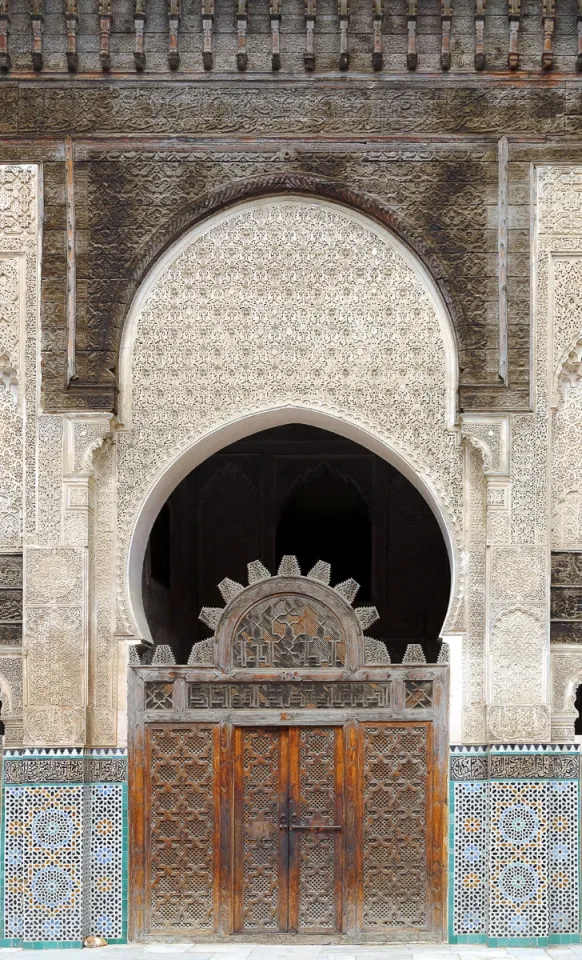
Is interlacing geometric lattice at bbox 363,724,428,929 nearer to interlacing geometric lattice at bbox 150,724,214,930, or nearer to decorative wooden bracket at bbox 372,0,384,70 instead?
interlacing geometric lattice at bbox 150,724,214,930

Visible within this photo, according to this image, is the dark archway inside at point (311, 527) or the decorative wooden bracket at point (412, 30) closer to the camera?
the decorative wooden bracket at point (412, 30)

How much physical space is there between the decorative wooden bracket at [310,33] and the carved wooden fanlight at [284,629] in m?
2.42

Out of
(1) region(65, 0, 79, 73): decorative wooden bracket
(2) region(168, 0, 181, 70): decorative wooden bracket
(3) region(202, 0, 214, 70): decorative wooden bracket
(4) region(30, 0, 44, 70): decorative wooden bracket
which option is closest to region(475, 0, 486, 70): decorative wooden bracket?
(3) region(202, 0, 214, 70): decorative wooden bracket

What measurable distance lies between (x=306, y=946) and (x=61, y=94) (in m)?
4.26

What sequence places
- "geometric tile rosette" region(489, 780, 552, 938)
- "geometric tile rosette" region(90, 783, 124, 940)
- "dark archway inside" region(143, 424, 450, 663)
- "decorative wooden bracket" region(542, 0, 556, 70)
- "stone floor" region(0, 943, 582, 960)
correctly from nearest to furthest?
"stone floor" region(0, 943, 582, 960)
"geometric tile rosette" region(489, 780, 552, 938)
"geometric tile rosette" region(90, 783, 124, 940)
"decorative wooden bracket" region(542, 0, 556, 70)
"dark archway inside" region(143, 424, 450, 663)

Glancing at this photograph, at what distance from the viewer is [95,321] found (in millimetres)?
6434

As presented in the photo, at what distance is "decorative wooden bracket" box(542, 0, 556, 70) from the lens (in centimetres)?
639

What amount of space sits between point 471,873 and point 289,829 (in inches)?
34.3

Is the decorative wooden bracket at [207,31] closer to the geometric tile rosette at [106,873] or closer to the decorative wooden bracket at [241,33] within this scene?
the decorative wooden bracket at [241,33]

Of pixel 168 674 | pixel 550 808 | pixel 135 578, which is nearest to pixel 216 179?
pixel 135 578

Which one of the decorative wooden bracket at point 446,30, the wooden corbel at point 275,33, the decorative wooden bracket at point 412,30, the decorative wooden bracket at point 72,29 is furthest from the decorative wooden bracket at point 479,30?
the decorative wooden bracket at point 72,29

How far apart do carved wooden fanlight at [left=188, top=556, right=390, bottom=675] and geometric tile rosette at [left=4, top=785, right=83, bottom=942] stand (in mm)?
922

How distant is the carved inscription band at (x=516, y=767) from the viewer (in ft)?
20.1

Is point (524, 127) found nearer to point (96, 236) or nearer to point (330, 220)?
point (330, 220)
